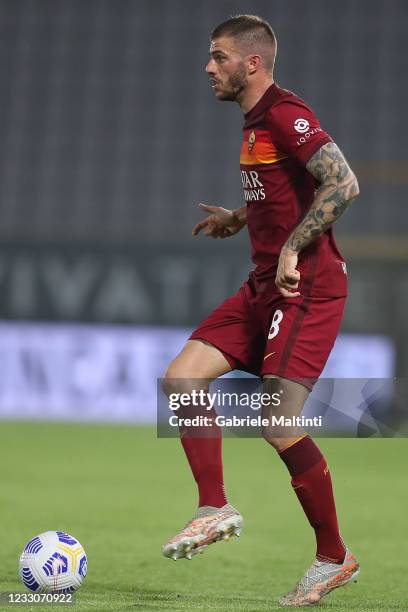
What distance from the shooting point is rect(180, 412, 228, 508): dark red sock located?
4.73 metres

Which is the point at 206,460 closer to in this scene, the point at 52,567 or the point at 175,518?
the point at 52,567

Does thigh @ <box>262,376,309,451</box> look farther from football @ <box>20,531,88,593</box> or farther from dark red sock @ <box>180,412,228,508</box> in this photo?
football @ <box>20,531,88,593</box>

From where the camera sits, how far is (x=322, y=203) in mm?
4496

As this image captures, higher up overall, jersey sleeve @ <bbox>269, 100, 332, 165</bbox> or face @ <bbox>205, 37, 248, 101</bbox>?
face @ <bbox>205, 37, 248, 101</bbox>

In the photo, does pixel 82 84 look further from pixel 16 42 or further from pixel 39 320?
pixel 39 320

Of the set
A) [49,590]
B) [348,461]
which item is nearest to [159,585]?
[49,590]

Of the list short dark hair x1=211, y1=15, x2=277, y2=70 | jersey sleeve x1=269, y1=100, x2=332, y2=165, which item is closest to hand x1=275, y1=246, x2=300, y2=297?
jersey sleeve x1=269, y1=100, x2=332, y2=165

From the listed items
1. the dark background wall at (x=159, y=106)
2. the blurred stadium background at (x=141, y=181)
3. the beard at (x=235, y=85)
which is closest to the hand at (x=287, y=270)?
the beard at (x=235, y=85)

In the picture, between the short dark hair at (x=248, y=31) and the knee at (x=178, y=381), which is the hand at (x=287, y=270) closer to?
the knee at (x=178, y=381)

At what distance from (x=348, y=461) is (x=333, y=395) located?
5.46m

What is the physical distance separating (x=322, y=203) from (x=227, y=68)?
719mm

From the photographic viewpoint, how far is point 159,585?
5289 mm

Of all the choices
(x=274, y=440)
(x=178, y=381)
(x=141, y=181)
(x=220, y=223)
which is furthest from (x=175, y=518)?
(x=141, y=181)

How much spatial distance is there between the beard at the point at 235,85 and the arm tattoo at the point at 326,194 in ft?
1.64
